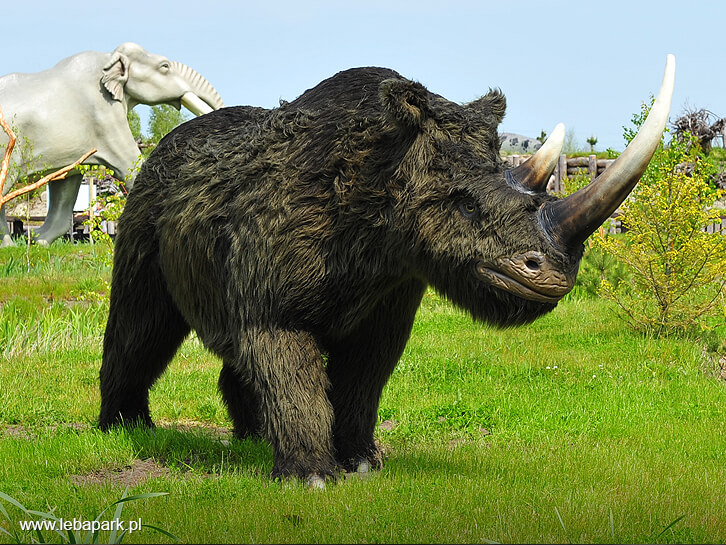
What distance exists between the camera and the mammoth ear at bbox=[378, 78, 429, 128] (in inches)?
147

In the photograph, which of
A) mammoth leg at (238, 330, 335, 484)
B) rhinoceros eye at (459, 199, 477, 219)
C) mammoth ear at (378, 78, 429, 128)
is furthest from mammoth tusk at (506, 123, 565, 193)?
mammoth leg at (238, 330, 335, 484)

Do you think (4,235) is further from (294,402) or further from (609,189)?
(609,189)

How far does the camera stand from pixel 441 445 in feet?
17.7

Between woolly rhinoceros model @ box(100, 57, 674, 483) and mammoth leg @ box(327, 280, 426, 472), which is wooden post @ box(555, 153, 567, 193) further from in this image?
mammoth leg @ box(327, 280, 426, 472)

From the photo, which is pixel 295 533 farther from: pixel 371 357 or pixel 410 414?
pixel 410 414

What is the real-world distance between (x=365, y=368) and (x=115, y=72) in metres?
11.6

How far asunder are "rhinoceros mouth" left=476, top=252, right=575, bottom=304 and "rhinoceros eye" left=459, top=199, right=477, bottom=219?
238 mm

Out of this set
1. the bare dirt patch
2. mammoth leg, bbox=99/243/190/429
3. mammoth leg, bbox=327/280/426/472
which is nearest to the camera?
mammoth leg, bbox=327/280/426/472

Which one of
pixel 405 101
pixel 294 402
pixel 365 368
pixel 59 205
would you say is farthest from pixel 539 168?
pixel 59 205

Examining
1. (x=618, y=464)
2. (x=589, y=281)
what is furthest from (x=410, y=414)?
(x=589, y=281)

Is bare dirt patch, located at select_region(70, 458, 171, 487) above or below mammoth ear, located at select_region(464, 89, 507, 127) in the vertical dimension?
below

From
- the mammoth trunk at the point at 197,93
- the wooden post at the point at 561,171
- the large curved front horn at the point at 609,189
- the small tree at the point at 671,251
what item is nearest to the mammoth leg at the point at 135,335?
the large curved front horn at the point at 609,189

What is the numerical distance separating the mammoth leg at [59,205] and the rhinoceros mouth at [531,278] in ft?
43.7

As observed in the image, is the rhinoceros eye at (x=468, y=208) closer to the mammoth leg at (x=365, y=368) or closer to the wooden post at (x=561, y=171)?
the mammoth leg at (x=365, y=368)
